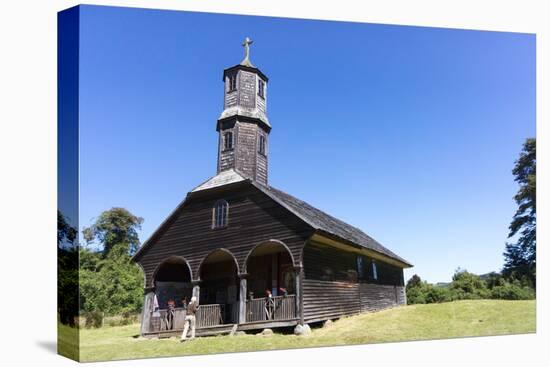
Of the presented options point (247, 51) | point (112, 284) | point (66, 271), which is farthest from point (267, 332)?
point (247, 51)

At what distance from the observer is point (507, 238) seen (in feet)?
79.0

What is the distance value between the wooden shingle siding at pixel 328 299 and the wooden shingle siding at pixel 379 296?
0.46 m

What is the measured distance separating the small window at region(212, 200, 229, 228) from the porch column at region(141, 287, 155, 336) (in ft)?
10.6

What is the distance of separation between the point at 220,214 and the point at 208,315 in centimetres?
325

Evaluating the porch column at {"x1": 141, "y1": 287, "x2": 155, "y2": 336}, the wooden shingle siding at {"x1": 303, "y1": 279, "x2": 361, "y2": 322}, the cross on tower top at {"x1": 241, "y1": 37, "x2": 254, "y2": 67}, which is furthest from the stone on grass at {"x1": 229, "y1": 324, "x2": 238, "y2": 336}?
the cross on tower top at {"x1": 241, "y1": 37, "x2": 254, "y2": 67}

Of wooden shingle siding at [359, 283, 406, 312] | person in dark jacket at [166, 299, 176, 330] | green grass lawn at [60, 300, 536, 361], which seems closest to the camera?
green grass lawn at [60, 300, 536, 361]

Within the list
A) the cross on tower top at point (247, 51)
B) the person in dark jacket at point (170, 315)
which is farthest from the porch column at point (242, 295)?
the cross on tower top at point (247, 51)

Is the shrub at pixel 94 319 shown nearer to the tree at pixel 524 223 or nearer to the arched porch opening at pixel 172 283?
the arched porch opening at pixel 172 283

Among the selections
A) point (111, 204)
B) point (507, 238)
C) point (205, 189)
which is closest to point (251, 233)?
point (205, 189)

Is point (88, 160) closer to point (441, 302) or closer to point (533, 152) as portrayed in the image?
point (441, 302)

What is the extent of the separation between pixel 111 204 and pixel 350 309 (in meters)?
9.80

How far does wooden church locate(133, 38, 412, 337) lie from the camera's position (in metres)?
22.1

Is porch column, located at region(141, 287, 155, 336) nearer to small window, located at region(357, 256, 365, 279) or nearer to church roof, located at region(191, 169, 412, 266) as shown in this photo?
church roof, located at region(191, 169, 412, 266)

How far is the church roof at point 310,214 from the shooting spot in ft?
73.4
